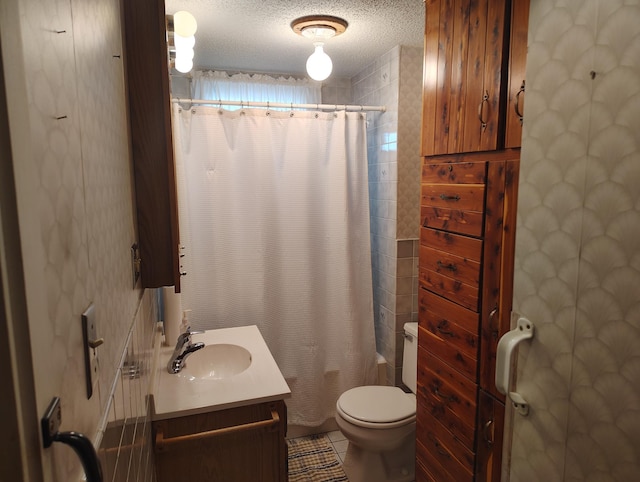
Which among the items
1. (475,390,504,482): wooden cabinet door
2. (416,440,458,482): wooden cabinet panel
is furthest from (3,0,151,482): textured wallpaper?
(416,440,458,482): wooden cabinet panel

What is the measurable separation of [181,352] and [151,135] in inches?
42.7

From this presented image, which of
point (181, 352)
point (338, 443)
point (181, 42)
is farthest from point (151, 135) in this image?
point (338, 443)

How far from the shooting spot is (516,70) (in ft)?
4.33

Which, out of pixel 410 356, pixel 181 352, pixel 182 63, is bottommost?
pixel 410 356

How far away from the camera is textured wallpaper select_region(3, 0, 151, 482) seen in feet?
1.18

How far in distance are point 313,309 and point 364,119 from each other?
4.00 ft

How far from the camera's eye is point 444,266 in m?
1.71

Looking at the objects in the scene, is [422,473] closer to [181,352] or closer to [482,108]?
[181,352]

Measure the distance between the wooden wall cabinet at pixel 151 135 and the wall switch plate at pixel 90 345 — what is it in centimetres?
61

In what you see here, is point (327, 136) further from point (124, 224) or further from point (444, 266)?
point (124, 224)

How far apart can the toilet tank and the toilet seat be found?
0.35ft

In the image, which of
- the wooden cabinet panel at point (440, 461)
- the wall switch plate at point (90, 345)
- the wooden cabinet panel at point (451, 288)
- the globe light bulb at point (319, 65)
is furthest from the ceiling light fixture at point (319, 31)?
the wall switch plate at point (90, 345)

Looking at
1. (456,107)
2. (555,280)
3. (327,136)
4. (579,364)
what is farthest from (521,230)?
(327,136)

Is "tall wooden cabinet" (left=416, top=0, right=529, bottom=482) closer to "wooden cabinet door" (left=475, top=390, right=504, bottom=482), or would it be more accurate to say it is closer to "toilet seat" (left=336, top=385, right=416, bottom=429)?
"wooden cabinet door" (left=475, top=390, right=504, bottom=482)
